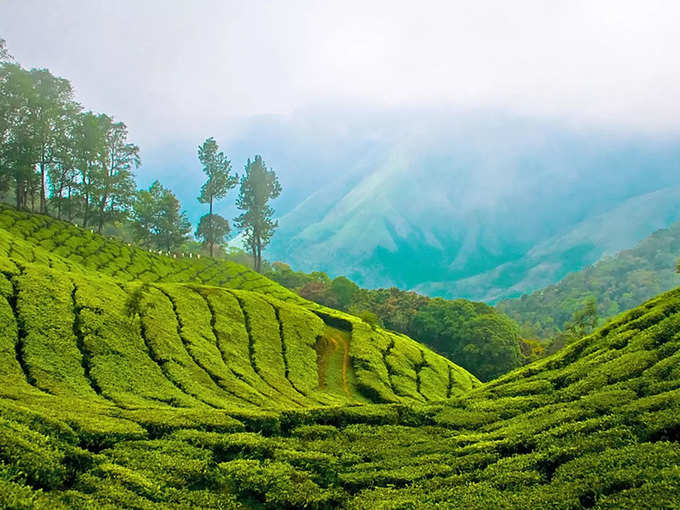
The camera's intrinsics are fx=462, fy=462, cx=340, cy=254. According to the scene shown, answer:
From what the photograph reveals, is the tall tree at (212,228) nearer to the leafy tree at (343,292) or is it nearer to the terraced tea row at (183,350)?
the leafy tree at (343,292)

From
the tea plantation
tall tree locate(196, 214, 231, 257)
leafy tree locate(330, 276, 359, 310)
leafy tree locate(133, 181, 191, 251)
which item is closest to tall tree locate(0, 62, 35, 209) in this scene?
leafy tree locate(133, 181, 191, 251)

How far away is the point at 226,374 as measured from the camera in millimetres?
30547

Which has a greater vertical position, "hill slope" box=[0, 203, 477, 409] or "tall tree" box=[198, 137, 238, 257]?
"tall tree" box=[198, 137, 238, 257]

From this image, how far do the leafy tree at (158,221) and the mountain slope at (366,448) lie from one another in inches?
2933

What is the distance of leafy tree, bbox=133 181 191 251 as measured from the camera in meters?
94.9

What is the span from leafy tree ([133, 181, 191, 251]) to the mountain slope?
74.5 m

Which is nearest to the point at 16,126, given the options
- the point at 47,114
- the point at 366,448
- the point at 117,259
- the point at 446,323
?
the point at 47,114

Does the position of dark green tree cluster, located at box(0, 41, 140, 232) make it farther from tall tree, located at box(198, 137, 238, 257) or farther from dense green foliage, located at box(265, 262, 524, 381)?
dense green foliage, located at box(265, 262, 524, 381)

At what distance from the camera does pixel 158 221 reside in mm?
95562

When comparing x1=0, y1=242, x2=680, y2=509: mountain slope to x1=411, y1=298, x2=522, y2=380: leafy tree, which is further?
x1=411, y1=298, x2=522, y2=380: leafy tree

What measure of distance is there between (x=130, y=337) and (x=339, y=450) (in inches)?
689

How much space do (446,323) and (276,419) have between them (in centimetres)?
6583

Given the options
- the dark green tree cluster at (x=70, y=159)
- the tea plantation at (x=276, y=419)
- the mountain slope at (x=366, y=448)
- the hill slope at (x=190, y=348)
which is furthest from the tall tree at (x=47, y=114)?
the mountain slope at (x=366, y=448)

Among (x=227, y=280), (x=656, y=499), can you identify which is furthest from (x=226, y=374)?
(x=227, y=280)
